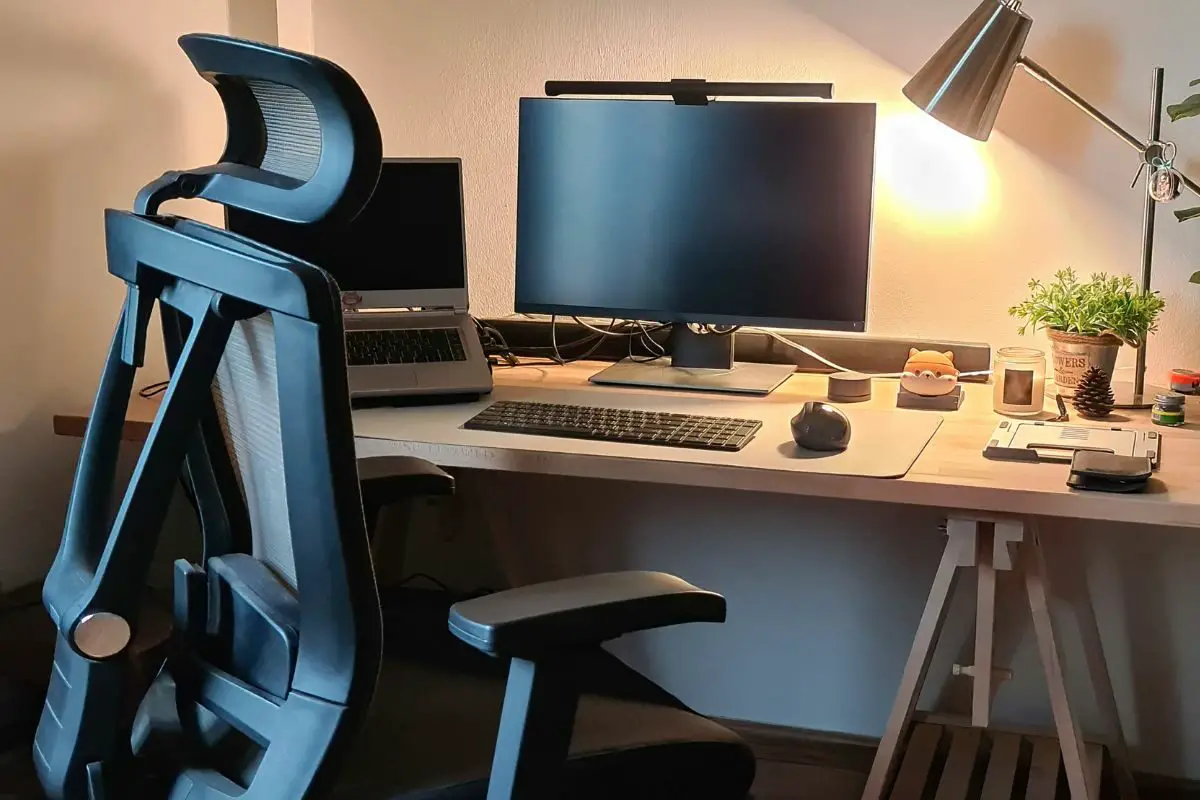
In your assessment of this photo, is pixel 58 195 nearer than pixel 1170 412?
No

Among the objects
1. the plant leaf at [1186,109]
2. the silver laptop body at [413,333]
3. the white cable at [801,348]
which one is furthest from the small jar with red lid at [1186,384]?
the silver laptop body at [413,333]

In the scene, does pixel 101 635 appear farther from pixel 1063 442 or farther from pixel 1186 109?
pixel 1186 109

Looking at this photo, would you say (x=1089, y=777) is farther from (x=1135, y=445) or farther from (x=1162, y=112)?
(x=1162, y=112)

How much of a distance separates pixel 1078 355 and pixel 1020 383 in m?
0.10

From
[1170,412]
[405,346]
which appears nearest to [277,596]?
[405,346]

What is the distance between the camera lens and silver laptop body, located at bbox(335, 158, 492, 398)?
1.88m

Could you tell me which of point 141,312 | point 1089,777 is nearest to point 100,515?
point 141,312

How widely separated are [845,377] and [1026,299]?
0.34 metres

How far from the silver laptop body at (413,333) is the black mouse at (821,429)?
1.64 ft

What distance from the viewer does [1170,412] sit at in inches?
70.2

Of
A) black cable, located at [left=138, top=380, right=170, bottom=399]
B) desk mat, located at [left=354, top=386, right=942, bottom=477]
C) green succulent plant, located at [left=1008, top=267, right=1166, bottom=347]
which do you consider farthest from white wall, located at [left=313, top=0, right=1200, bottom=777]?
black cable, located at [left=138, top=380, right=170, bottom=399]

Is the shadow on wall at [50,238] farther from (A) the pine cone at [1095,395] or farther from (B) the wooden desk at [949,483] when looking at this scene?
(A) the pine cone at [1095,395]

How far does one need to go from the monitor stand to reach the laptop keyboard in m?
0.24

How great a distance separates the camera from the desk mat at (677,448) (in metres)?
1.60
